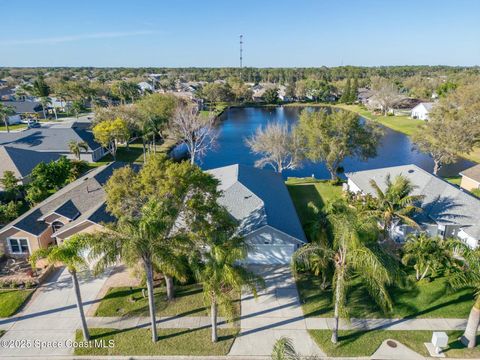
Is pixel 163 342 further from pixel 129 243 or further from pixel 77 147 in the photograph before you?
pixel 77 147

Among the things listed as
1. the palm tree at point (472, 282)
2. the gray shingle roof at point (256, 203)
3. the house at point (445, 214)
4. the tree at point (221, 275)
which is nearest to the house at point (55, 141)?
the gray shingle roof at point (256, 203)

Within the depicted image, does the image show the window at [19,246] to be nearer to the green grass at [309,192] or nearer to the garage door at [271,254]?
the garage door at [271,254]

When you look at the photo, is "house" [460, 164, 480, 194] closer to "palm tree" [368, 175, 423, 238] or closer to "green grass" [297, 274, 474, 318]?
"palm tree" [368, 175, 423, 238]

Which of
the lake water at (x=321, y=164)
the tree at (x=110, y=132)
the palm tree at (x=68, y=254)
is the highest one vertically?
the palm tree at (x=68, y=254)

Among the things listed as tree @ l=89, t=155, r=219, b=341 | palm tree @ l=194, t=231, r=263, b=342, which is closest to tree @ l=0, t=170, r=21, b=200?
tree @ l=89, t=155, r=219, b=341

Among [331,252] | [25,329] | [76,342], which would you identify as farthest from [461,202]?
[25,329]

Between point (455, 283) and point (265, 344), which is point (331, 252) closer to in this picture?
point (265, 344)

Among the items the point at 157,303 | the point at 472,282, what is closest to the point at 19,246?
the point at 157,303
